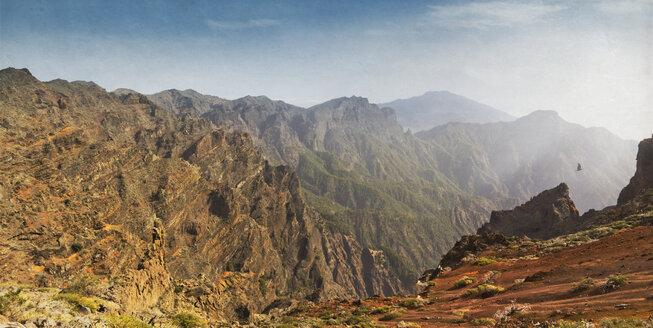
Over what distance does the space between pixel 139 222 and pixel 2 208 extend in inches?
1018

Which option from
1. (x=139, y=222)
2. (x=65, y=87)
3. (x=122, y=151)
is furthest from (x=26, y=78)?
(x=139, y=222)

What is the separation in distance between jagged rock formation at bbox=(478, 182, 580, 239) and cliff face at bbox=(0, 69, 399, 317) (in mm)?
64237

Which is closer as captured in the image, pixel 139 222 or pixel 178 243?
pixel 139 222

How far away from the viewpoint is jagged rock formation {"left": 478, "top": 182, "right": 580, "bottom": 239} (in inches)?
2805

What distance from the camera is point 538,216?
75188mm

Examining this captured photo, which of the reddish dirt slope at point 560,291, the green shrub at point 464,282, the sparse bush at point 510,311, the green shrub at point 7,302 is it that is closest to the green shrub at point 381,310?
the reddish dirt slope at point 560,291

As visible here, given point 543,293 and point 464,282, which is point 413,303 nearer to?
point 464,282

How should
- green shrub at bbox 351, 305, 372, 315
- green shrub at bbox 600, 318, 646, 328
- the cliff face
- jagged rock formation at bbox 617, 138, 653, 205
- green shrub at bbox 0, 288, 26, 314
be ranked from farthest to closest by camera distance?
jagged rock formation at bbox 617, 138, 653, 205, the cliff face, green shrub at bbox 351, 305, 372, 315, green shrub at bbox 0, 288, 26, 314, green shrub at bbox 600, 318, 646, 328

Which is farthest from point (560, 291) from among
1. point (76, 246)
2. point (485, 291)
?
point (76, 246)

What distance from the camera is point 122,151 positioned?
81938mm

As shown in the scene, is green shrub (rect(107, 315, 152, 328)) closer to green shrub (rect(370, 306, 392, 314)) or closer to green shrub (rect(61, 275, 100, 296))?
green shrub (rect(61, 275, 100, 296))

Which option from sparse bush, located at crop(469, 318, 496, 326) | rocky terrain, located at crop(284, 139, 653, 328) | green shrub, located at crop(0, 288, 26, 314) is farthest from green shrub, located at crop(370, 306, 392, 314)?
green shrub, located at crop(0, 288, 26, 314)

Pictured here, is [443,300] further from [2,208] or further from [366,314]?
[2,208]

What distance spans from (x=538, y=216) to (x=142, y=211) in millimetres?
101405
